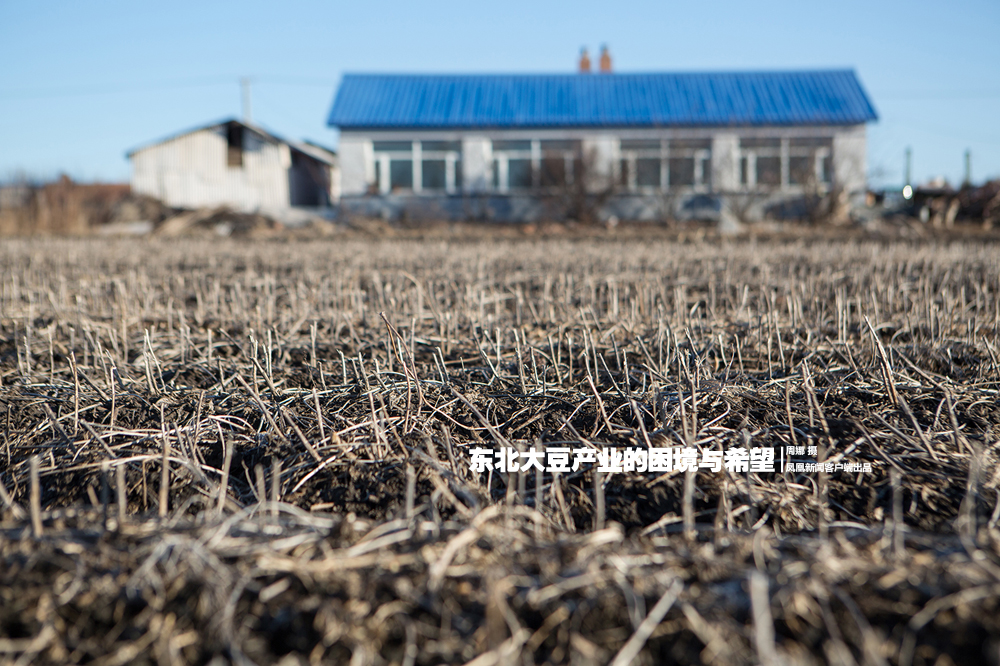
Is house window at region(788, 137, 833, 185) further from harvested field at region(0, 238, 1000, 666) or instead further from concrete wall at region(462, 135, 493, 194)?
harvested field at region(0, 238, 1000, 666)

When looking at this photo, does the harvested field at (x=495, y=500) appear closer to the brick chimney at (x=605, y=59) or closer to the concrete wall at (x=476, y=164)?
the concrete wall at (x=476, y=164)

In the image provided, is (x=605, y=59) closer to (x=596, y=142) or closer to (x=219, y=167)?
(x=596, y=142)

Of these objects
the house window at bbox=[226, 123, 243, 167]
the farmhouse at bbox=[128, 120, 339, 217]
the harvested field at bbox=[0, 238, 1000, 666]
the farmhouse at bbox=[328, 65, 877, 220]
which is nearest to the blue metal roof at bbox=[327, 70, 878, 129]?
the farmhouse at bbox=[328, 65, 877, 220]

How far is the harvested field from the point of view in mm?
1096

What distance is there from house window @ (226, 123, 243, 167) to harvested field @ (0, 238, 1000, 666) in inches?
910

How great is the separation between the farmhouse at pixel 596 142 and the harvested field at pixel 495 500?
15182mm

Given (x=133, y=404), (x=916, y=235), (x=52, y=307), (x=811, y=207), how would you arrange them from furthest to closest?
1. (x=811, y=207)
2. (x=916, y=235)
3. (x=52, y=307)
4. (x=133, y=404)

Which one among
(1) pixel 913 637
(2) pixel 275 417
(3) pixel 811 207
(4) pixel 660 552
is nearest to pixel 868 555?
(1) pixel 913 637

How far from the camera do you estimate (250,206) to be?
955 inches

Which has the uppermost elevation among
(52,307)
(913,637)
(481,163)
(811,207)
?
(481,163)

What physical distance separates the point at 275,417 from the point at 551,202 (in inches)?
641

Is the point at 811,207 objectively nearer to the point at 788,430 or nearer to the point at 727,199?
the point at 727,199

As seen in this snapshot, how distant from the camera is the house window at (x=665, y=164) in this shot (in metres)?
18.7

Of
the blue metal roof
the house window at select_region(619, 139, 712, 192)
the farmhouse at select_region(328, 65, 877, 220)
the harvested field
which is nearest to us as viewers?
the harvested field
